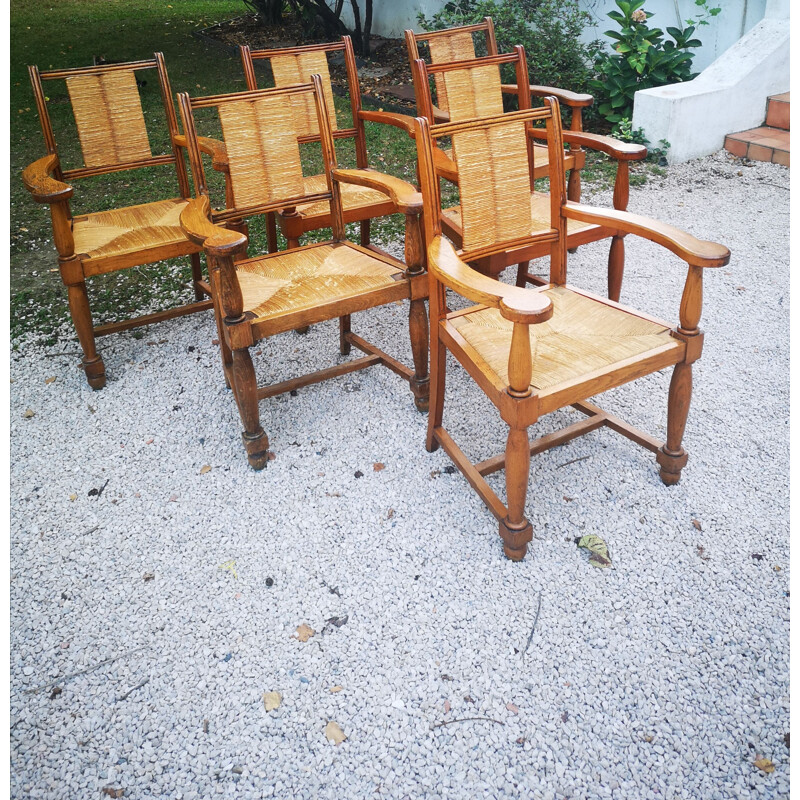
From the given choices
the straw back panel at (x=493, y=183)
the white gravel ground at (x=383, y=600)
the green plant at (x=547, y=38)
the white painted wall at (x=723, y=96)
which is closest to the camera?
the white gravel ground at (x=383, y=600)

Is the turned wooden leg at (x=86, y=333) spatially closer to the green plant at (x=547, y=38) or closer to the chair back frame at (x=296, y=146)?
the chair back frame at (x=296, y=146)

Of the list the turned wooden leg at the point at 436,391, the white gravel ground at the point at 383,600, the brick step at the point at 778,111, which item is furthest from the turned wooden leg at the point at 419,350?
the brick step at the point at 778,111

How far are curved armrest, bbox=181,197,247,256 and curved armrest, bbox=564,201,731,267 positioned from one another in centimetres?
108

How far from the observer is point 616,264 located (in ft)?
10.1

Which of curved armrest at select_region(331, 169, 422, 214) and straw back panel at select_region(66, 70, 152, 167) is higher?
straw back panel at select_region(66, 70, 152, 167)

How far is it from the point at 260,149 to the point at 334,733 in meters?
2.09

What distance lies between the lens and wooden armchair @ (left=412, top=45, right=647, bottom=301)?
285cm

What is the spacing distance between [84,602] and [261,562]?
52 centimetres

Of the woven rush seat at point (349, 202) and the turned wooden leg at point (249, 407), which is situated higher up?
the woven rush seat at point (349, 202)

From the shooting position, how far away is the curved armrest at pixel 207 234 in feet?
7.02

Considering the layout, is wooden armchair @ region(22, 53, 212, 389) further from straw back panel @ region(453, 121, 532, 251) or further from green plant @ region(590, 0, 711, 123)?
green plant @ region(590, 0, 711, 123)

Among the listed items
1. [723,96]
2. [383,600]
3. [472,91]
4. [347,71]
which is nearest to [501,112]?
[472,91]

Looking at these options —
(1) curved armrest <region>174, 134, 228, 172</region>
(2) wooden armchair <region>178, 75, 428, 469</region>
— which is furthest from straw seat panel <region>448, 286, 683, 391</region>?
(1) curved armrest <region>174, 134, 228, 172</region>

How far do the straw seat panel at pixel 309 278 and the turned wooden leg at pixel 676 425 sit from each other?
3.29ft
